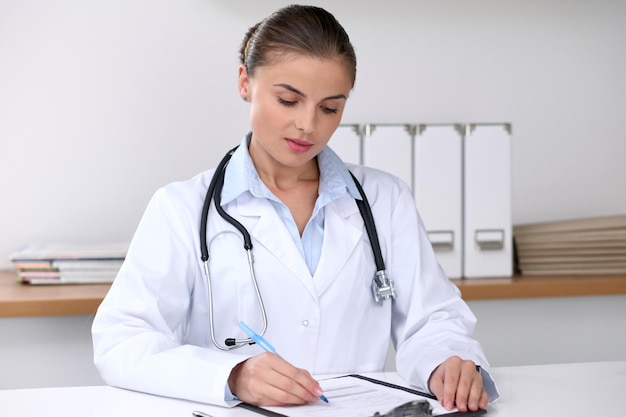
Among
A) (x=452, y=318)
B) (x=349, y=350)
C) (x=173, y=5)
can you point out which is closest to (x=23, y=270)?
(x=173, y=5)

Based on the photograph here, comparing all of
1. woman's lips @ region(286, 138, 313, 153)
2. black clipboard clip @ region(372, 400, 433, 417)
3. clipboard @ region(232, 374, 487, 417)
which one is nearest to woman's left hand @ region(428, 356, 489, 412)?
clipboard @ region(232, 374, 487, 417)

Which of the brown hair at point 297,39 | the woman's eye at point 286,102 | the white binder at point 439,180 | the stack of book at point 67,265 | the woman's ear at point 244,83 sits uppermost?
the brown hair at point 297,39

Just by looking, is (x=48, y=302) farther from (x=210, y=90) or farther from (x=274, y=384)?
(x=274, y=384)

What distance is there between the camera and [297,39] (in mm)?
1490

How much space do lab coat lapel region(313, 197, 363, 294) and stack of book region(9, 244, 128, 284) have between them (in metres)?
0.84

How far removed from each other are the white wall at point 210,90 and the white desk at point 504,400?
1.24 m

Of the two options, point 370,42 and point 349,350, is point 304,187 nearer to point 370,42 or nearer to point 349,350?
point 349,350

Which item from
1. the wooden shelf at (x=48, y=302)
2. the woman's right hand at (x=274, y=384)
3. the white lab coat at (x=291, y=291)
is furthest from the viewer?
the wooden shelf at (x=48, y=302)

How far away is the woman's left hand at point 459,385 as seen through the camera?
1.20 m

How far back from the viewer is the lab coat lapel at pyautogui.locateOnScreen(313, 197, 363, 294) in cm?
155

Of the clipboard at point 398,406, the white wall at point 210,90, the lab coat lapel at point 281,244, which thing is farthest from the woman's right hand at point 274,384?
the white wall at point 210,90

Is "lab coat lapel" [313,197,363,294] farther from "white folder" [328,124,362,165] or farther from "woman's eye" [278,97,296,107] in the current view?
"white folder" [328,124,362,165]

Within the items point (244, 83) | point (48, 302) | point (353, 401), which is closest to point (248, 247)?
point (244, 83)

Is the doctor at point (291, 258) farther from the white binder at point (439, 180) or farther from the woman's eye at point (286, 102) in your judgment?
the white binder at point (439, 180)
